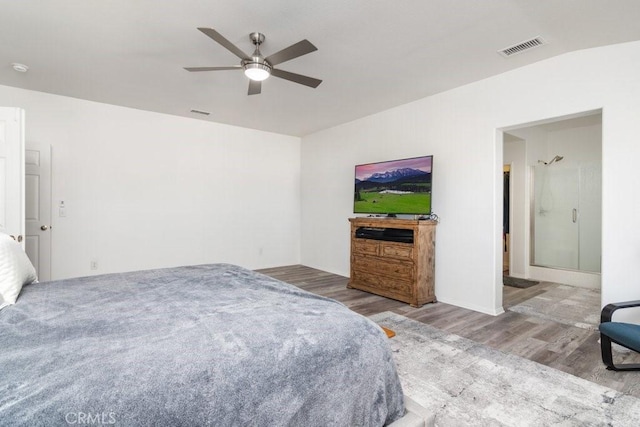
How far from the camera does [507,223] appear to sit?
574 cm

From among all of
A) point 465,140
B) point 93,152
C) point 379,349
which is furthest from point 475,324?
point 93,152

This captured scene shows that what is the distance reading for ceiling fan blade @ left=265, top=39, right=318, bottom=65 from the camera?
2.17 m

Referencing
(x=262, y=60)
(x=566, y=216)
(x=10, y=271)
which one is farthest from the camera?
(x=566, y=216)

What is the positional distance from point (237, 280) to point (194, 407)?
1244 millimetres

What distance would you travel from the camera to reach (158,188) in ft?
16.1

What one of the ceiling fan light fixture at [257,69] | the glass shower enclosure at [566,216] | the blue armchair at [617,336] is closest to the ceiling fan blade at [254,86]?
the ceiling fan light fixture at [257,69]

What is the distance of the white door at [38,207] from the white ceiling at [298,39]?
848 mm

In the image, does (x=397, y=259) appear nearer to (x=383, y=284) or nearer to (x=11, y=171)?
(x=383, y=284)

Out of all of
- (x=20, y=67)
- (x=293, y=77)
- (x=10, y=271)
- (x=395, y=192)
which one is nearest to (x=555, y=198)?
(x=395, y=192)

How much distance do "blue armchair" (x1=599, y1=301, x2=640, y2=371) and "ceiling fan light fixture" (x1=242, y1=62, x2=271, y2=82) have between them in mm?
3196

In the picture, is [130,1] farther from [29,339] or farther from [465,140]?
[465,140]

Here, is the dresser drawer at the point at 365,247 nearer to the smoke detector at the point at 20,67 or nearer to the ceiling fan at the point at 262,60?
the ceiling fan at the point at 262,60

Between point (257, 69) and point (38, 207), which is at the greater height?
point (257, 69)

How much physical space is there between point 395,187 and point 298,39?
228 cm
